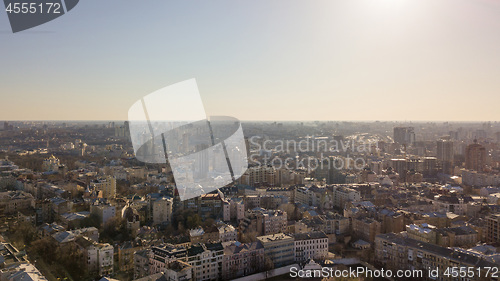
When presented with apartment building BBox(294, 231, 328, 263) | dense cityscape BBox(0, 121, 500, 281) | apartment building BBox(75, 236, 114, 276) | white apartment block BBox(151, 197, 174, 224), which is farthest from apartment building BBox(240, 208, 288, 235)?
apartment building BBox(75, 236, 114, 276)

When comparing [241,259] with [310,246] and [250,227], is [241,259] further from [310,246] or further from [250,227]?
[250,227]

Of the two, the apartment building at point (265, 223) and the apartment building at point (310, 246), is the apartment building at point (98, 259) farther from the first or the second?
the apartment building at point (310, 246)

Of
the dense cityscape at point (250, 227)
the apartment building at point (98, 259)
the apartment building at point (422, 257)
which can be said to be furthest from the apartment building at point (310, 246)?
the apartment building at point (98, 259)

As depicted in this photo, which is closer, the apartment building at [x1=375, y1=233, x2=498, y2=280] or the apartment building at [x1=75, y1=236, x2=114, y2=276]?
the apartment building at [x1=375, y1=233, x2=498, y2=280]

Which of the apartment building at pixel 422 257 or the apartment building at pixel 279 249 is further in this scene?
the apartment building at pixel 279 249

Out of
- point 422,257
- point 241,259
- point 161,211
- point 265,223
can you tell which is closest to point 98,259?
point 241,259

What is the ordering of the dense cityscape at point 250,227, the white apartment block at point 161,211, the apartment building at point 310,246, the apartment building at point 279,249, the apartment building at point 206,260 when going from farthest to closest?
the white apartment block at point 161,211
the apartment building at point 310,246
the apartment building at point 279,249
the dense cityscape at point 250,227
the apartment building at point 206,260

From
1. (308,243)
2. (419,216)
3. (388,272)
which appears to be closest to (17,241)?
(308,243)

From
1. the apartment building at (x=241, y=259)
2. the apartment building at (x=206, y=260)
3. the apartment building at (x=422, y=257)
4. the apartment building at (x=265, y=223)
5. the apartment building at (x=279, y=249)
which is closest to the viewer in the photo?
the apartment building at (x=422, y=257)

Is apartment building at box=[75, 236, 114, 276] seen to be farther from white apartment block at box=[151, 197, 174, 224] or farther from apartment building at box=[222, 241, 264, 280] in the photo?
white apartment block at box=[151, 197, 174, 224]
